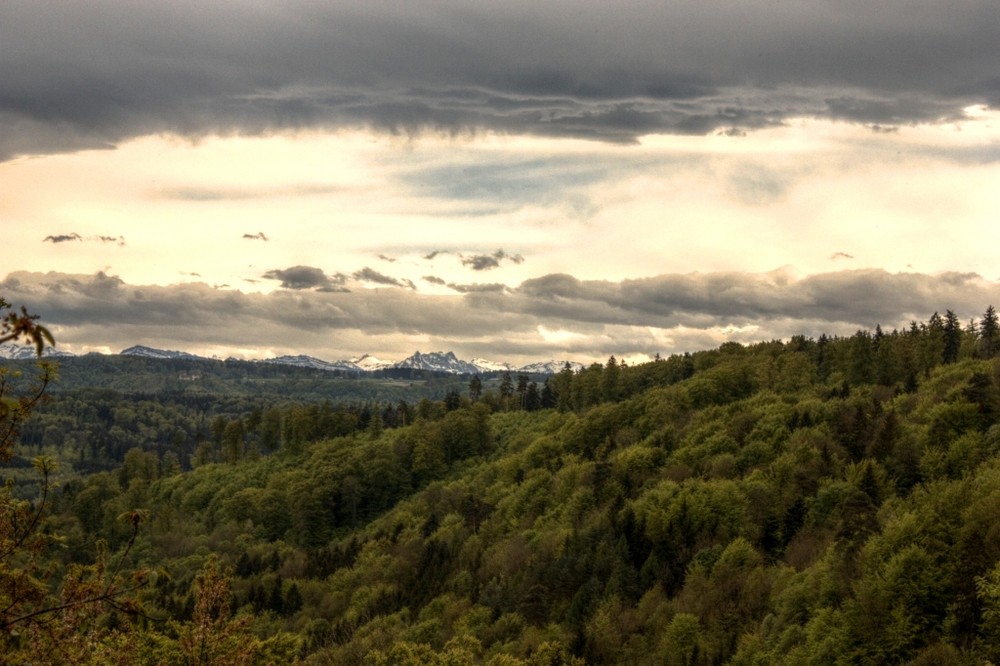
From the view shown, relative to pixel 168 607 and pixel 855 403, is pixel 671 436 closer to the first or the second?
pixel 855 403

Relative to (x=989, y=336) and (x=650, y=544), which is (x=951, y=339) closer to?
(x=989, y=336)

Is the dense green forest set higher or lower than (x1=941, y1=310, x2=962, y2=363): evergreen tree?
lower

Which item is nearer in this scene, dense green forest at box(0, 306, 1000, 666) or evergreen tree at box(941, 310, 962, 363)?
dense green forest at box(0, 306, 1000, 666)

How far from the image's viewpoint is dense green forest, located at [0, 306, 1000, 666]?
205 feet

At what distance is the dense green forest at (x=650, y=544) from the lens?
205ft

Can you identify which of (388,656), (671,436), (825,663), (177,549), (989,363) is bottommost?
(177,549)

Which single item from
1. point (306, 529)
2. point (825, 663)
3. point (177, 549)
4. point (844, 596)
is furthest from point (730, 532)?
point (177, 549)

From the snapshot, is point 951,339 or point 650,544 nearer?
point 650,544

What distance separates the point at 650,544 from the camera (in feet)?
387

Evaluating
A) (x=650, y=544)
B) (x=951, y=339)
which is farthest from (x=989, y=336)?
(x=650, y=544)

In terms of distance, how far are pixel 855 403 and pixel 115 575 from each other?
424 ft

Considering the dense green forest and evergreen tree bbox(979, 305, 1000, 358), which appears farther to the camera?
evergreen tree bbox(979, 305, 1000, 358)

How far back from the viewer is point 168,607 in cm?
12344

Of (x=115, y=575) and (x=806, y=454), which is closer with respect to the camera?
(x=115, y=575)
